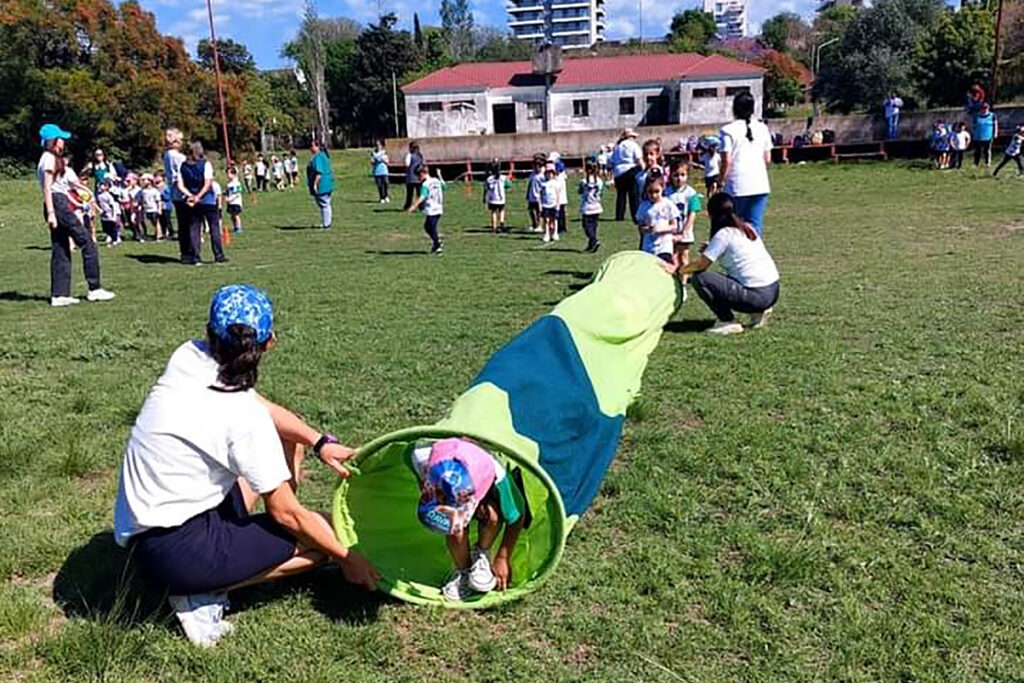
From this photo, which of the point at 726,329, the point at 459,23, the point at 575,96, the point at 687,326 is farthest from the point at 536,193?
the point at 459,23

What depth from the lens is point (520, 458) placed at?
3.51m

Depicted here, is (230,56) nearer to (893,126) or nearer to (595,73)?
(595,73)

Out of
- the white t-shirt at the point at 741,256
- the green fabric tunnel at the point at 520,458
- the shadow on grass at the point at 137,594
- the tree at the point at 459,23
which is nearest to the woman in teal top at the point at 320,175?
the white t-shirt at the point at 741,256

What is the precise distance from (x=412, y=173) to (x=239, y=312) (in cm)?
1985

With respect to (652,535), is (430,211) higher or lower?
higher

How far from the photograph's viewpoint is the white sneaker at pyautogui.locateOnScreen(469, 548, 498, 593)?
3705 millimetres

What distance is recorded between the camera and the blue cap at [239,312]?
3.23 m

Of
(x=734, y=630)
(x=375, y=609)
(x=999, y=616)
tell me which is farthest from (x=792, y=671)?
(x=375, y=609)

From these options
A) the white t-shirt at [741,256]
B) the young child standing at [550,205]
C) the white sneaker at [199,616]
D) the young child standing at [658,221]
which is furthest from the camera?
the young child standing at [550,205]

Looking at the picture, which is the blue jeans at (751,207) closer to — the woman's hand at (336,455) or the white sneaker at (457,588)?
the white sneaker at (457,588)

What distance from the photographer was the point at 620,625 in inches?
138

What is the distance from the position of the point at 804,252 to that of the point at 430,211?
6.23 metres

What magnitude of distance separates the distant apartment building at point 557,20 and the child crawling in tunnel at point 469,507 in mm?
177693

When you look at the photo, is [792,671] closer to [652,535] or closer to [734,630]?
[734,630]
